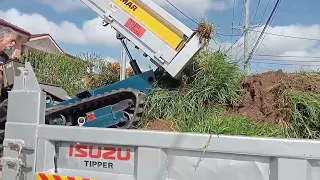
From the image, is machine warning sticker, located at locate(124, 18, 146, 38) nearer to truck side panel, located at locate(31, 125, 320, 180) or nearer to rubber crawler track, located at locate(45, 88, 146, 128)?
rubber crawler track, located at locate(45, 88, 146, 128)

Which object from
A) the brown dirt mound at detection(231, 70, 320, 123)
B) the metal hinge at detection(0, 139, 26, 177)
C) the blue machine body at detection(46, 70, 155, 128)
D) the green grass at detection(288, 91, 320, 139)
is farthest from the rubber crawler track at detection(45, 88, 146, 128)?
the green grass at detection(288, 91, 320, 139)

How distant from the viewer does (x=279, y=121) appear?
104 inches

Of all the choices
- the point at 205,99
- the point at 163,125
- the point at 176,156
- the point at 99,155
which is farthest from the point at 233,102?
the point at 99,155

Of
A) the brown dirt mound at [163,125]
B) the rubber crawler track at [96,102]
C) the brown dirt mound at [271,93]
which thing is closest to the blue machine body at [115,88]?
the rubber crawler track at [96,102]

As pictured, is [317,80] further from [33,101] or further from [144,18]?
[33,101]

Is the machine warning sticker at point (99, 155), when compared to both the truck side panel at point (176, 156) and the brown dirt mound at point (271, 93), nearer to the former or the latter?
the truck side panel at point (176, 156)

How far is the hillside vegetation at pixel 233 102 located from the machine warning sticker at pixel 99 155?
0.48 meters

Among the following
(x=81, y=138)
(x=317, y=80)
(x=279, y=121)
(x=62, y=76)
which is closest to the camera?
(x=81, y=138)

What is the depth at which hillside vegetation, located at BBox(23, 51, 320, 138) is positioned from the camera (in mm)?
2512

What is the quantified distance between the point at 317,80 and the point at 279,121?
1.64 ft

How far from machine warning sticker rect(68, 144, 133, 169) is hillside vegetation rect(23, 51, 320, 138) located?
476mm

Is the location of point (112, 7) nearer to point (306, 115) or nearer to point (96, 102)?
point (96, 102)

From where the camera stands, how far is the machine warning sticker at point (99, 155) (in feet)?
7.06

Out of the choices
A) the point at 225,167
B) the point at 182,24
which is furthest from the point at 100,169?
the point at 182,24
